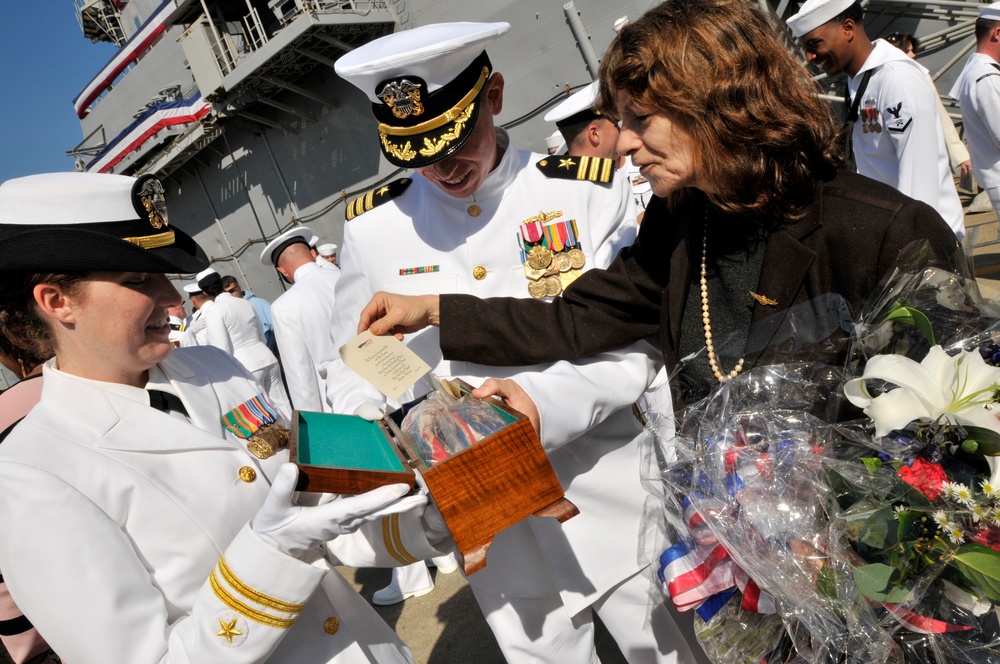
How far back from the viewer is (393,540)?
5.83ft

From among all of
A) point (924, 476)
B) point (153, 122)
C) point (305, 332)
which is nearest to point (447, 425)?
point (924, 476)

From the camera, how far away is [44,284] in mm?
1483

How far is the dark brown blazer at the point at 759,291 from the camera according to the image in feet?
4.61

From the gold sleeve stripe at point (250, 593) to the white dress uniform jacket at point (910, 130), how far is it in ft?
11.5

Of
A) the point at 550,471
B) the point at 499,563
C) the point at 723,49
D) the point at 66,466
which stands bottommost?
the point at 499,563

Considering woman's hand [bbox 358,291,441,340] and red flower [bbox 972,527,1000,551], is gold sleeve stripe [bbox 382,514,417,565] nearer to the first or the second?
woman's hand [bbox 358,291,441,340]

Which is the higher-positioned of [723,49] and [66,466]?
[723,49]

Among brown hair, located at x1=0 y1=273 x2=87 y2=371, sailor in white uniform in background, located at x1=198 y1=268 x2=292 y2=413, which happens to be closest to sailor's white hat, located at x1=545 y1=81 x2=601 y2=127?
brown hair, located at x1=0 y1=273 x2=87 y2=371

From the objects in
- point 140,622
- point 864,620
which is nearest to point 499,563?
point 140,622

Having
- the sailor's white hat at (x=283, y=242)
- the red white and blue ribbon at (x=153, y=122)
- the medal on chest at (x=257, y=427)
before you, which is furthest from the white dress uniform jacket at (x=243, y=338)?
the red white and blue ribbon at (x=153, y=122)

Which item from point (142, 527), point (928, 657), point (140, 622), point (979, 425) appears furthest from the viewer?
point (142, 527)

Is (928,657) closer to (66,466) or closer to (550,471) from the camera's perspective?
(550,471)

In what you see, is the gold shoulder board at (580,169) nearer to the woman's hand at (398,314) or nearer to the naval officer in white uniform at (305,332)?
the woman's hand at (398,314)

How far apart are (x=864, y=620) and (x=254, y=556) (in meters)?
1.18
